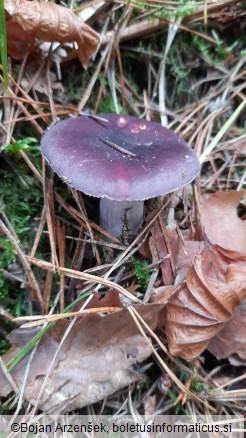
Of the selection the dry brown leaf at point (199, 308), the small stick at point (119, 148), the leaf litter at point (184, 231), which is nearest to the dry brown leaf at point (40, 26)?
the leaf litter at point (184, 231)

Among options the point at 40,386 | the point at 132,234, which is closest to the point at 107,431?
the point at 40,386

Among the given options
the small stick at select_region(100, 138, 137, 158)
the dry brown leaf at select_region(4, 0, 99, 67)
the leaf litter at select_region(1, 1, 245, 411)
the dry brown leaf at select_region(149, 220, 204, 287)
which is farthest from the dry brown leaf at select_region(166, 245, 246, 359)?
the dry brown leaf at select_region(4, 0, 99, 67)

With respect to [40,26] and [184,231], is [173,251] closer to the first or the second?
[184,231]

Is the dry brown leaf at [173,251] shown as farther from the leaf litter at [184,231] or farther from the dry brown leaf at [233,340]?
the dry brown leaf at [233,340]

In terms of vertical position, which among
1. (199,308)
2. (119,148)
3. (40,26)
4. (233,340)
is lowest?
(233,340)

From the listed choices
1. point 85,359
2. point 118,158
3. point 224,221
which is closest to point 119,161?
point 118,158

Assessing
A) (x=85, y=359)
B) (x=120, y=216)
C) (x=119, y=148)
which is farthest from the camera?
(x=120, y=216)

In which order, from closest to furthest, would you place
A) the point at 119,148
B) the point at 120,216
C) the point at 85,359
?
the point at 85,359, the point at 119,148, the point at 120,216
